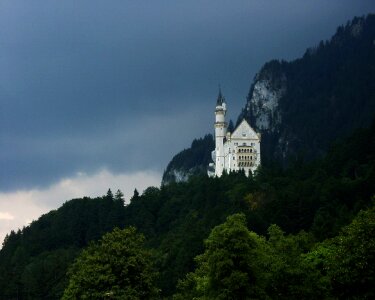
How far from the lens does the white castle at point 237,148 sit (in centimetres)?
16812

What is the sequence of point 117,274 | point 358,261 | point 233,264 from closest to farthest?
point 358,261
point 233,264
point 117,274

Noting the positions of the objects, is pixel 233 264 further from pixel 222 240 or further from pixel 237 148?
pixel 237 148

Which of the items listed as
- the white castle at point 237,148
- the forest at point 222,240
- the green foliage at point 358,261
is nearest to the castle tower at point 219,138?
the white castle at point 237,148

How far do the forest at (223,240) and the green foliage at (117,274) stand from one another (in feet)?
0.30

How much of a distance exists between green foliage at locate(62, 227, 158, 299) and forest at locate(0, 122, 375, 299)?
91mm

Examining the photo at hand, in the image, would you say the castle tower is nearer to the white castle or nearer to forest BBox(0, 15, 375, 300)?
the white castle

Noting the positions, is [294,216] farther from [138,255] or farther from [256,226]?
[138,255]

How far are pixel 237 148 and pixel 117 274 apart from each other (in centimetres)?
11113

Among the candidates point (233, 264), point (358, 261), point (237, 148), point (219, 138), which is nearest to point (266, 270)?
point (233, 264)

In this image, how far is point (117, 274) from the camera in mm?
59500

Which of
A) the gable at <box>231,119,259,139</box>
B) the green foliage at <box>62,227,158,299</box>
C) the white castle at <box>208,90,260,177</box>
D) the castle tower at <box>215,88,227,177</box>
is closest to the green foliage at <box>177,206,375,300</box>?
the green foliage at <box>62,227,158,299</box>

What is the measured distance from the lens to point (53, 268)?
121 metres

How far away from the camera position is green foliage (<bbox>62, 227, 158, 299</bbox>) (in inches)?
2292

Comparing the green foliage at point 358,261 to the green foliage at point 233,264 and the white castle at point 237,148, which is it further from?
the white castle at point 237,148
